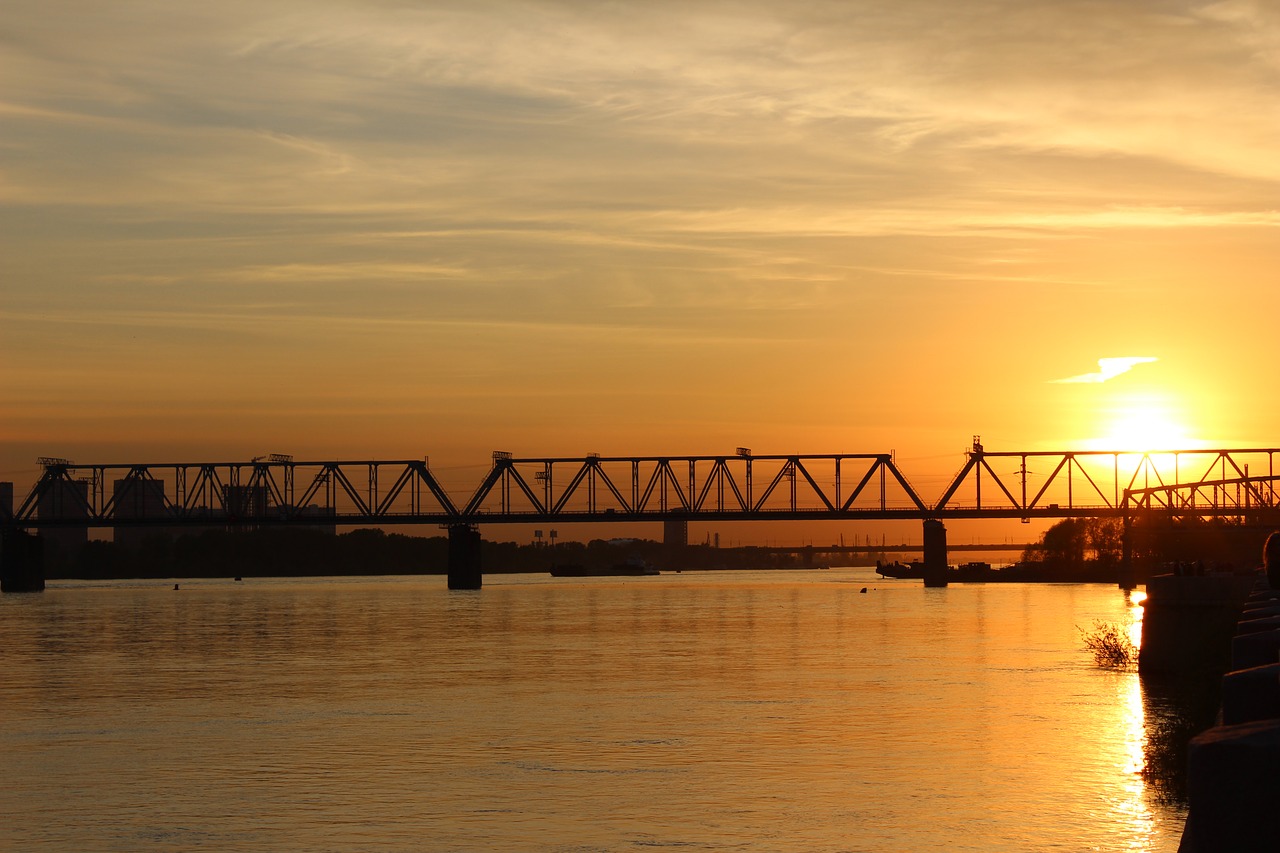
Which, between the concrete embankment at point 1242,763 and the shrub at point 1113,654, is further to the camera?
the shrub at point 1113,654

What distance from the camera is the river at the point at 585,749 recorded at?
87.3 feet

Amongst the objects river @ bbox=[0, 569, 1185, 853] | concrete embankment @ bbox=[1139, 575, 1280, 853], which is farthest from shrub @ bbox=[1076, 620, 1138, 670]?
concrete embankment @ bbox=[1139, 575, 1280, 853]

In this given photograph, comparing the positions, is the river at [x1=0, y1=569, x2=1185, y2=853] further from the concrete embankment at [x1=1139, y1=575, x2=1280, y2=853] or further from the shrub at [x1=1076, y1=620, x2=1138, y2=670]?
the concrete embankment at [x1=1139, y1=575, x2=1280, y2=853]

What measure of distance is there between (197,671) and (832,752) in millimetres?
34607

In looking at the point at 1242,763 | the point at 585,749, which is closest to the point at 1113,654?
the point at 585,749

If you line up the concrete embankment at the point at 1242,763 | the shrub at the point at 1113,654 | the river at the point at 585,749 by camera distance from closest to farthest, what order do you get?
the concrete embankment at the point at 1242,763 → the river at the point at 585,749 → the shrub at the point at 1113,654

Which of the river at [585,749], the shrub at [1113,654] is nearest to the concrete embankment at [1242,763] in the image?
the river at [585,749]

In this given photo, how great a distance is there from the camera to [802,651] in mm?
73000

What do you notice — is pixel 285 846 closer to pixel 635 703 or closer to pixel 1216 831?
pixel 1216 831

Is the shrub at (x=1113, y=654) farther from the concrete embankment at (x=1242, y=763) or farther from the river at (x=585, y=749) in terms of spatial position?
the concrete embankment at (x=1242, y=763)

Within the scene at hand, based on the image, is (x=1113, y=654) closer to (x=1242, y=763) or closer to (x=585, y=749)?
(x=585, y=749)

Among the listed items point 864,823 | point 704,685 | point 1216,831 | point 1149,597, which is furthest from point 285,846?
point 1149,597

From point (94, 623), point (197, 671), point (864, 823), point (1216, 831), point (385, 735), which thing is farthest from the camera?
point (94, 623)

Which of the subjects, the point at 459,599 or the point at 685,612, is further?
the point at 459,599
